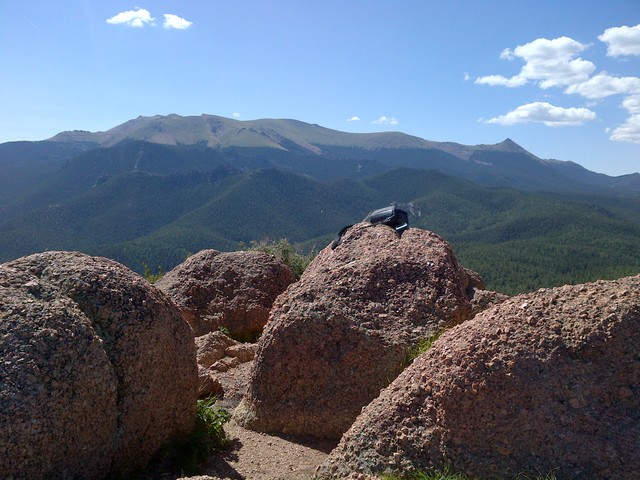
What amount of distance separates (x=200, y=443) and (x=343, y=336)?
5.77ft

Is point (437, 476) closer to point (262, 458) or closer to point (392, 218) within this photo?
point (262, 458)

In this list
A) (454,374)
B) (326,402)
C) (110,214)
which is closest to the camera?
(454,374)

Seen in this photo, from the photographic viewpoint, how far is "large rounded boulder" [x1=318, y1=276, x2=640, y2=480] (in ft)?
12.5

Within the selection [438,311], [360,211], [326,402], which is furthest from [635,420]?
[360,211]

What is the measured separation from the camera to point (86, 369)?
413 centimetres

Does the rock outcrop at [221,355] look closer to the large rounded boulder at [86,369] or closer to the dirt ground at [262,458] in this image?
the dirt ground at [262,458]

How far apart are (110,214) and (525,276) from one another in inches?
5366

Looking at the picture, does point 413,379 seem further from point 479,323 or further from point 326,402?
point 326,402

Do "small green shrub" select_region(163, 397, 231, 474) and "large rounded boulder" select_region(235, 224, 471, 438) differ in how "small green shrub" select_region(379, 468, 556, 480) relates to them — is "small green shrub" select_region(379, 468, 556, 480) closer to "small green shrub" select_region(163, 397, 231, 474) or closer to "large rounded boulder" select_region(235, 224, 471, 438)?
"large rounded boulder" select_region(235, 224, 471, 438)

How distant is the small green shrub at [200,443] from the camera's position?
16.0 ft

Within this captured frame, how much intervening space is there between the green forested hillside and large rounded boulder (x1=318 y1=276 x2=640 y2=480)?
1936 inches

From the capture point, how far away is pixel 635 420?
379 centimetres

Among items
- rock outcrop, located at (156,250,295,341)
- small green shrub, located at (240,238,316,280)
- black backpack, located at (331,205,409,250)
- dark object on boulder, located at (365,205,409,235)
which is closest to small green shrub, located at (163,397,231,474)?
black backpack, located at (331,205,409,250)

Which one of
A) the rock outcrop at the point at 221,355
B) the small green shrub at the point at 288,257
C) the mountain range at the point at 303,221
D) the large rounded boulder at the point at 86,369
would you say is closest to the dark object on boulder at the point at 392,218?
the rock outcrop at the point at 221,355
